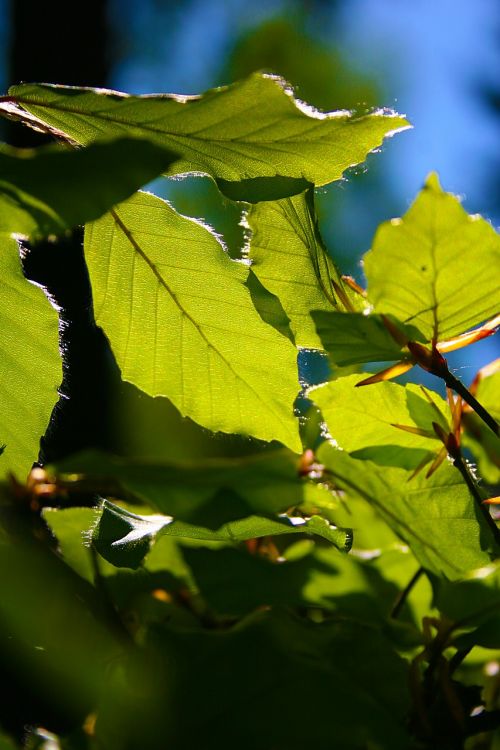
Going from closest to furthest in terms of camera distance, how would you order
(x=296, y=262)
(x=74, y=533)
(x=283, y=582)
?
1. (x=283, y=582)
2. (x=296, y=262)
3. (x=74, y=533)

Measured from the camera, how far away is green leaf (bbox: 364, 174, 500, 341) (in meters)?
0.47

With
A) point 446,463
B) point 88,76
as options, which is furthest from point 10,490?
point 88,76

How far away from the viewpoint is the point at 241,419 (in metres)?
0.64

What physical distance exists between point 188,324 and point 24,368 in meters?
0.15

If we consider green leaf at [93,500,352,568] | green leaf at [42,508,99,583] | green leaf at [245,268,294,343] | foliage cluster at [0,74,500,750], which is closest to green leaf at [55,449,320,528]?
foliage cluster at [0,74,500,750]

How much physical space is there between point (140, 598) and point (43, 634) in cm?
17

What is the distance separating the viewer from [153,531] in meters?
0.49

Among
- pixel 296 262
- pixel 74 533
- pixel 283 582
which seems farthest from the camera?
pixel 74 533

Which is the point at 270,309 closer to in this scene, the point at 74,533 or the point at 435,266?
the point at 435,266

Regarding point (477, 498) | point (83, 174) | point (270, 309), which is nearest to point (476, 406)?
point (477, 498)

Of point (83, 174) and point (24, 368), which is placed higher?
point (83, 174)

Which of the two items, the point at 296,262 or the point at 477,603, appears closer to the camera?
the point at 477,603

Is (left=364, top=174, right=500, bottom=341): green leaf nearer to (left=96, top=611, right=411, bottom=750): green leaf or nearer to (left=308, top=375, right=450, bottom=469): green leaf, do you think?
(left=308, top=375, right=450, bottom=469): green leaf

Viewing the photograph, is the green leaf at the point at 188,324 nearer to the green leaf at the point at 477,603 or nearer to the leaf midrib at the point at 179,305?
the leaf midrib at the point at 179,305
